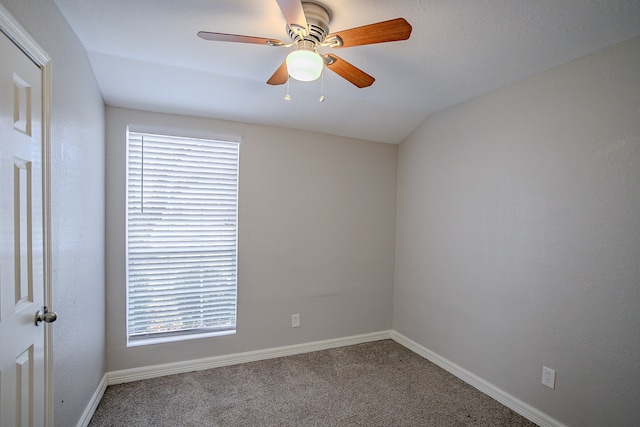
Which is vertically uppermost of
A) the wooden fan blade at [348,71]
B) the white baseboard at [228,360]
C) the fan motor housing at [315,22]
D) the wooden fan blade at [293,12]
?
the fan motor housing at [315,22]

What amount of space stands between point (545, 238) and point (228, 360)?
2.74 meters

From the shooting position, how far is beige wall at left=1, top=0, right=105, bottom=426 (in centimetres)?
153

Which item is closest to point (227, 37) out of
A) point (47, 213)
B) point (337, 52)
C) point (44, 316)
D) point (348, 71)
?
point (348, 71)

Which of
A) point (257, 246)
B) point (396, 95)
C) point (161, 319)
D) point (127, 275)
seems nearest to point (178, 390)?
point (161, 319)

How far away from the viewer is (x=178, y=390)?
2453mm

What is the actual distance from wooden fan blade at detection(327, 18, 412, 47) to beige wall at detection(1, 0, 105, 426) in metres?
1.28

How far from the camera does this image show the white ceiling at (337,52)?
1.57m

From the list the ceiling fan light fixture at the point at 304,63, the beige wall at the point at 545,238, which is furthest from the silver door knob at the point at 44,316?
the beige wall at the point at 545,238

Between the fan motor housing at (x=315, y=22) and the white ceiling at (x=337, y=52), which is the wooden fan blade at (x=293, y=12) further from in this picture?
the white ceiling at (x=337, y=52)

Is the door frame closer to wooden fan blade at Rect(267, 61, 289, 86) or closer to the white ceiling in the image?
the white ceiling

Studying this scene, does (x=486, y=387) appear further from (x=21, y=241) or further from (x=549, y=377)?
(x=21, y=241)

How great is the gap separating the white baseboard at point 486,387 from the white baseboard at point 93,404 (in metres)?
2.72

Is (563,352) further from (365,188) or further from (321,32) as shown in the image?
(321,32)

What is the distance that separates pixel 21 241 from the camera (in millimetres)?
1247
